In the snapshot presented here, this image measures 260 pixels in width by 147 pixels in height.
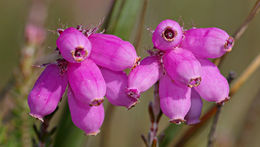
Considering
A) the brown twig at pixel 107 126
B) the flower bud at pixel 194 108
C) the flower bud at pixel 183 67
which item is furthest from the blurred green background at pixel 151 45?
the flower bud at pixel 183 67

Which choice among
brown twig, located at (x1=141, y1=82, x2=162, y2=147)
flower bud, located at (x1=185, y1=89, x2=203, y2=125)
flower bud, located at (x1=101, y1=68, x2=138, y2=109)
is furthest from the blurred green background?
flower bud, located at (x1=101, y1=68, x2=138, y2=109)

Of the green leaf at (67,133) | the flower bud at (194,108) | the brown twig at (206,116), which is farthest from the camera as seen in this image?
the brown twig at (206,116)

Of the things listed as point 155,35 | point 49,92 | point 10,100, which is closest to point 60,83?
point 49,92

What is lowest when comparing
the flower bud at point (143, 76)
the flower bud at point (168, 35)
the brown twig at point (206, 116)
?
the brown twig at point (206, 116)

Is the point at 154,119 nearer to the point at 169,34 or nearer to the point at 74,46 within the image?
the point at 169,34

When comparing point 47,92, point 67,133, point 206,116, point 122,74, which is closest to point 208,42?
point 122,74

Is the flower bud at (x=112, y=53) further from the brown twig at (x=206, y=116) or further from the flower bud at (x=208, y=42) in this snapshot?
the brown twig at (x=206, y=116)

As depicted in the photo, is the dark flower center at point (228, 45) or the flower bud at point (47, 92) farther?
the dark flower center at point (228, 45)
